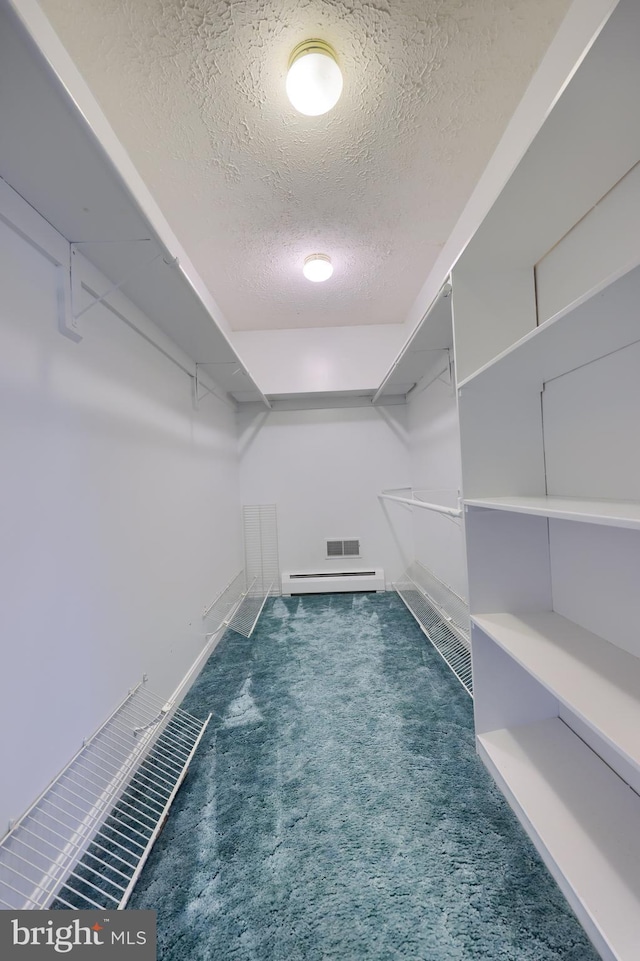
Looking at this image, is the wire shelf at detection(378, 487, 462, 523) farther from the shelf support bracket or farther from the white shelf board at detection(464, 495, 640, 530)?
the shelf support bracket

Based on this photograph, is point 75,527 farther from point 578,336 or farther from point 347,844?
point 578,336

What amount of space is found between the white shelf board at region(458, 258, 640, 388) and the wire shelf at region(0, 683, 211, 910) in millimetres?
1544

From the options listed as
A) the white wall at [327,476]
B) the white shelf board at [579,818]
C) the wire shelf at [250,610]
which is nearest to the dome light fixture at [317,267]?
the white wall at [327,476]

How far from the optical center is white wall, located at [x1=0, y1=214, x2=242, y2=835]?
891 millimetres

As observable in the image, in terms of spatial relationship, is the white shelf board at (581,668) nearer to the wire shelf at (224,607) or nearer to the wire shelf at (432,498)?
the wire shelf at (432,498)

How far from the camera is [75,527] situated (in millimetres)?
1114

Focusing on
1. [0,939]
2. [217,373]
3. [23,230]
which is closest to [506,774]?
[0,939]

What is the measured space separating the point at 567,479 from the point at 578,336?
498 mm

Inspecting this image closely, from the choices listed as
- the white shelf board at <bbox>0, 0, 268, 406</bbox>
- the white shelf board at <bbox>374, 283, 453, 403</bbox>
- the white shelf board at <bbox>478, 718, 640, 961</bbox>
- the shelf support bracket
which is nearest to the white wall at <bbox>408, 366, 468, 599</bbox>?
the white shelf board at <bbox>374, 283, 453, 403</bbox>

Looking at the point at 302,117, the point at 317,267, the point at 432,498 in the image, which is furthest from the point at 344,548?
the point at 302,117

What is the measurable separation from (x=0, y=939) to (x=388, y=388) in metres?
3.27

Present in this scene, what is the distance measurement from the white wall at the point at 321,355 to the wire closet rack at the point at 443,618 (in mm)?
1839

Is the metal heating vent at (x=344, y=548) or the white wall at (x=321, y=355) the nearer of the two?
the white wall at (x=321, y=355)

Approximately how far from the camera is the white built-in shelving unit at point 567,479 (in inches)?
30.5
